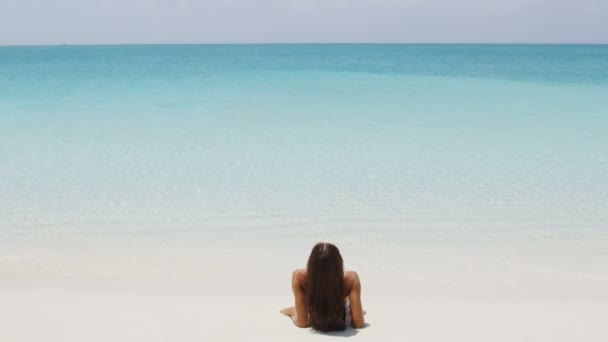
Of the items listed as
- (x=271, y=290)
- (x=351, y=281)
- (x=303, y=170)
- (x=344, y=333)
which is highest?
(x=303, y=170)

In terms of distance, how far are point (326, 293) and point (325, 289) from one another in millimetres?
31

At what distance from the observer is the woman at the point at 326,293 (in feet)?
12.1

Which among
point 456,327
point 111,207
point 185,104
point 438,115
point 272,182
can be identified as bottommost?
point 456,327

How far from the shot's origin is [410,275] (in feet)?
16.8

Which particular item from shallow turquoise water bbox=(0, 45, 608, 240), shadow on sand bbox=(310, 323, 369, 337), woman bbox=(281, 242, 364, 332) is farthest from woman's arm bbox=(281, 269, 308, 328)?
shallow turquoise water bbox=(0, 45, 608, 240)

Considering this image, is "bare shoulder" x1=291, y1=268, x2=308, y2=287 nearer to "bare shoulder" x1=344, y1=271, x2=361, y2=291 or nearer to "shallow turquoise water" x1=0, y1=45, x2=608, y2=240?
"bare shoulder" x1=344, y1=271, x2=361, y2=291

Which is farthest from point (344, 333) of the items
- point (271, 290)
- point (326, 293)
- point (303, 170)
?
point (303, 170)

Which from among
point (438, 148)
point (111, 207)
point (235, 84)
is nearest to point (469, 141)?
point (438, 148)

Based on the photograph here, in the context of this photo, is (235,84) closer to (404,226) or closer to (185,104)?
(185,104)

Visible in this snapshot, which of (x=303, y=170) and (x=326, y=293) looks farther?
(x=303, y=170)

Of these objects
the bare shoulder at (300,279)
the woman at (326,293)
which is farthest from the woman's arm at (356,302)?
the bare shoulder at (300,279)

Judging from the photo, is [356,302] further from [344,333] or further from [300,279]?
[300,279]

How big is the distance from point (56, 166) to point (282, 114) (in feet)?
24.6

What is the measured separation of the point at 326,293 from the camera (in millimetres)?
3734
